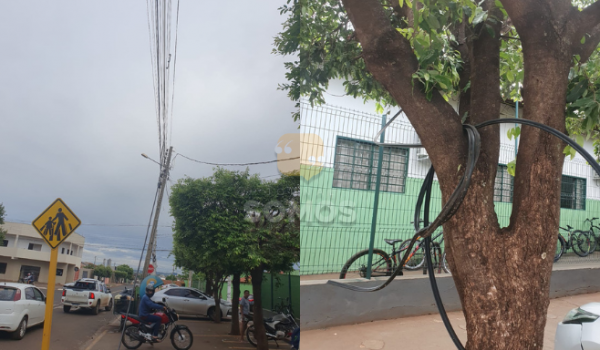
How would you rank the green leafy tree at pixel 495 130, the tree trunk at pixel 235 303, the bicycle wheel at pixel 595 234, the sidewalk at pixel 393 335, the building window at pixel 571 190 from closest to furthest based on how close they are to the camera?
the green leafy tree at pixel 495 130, the tree trunk at pixel 235 303, the sidewalk at pixel 393 335, the building window at pixel 571 190, the bicycle wheel at pixel 595 234

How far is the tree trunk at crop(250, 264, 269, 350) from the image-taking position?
6.67 ft

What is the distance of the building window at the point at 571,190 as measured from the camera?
635cm

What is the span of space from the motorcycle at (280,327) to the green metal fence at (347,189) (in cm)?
194

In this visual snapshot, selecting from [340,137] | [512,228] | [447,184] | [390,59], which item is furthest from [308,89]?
[512,228]

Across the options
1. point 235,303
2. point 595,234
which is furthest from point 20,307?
point 595,234

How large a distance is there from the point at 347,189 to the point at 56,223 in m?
3.14

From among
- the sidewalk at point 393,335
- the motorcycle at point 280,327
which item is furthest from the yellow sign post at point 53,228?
the sidewalk at point 393,335

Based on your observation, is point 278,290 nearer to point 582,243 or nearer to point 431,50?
point 431,50

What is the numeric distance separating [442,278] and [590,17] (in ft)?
11.0

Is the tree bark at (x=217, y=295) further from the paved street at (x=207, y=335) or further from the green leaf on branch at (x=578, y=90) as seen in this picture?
the green leaf on branch at (x=578, y=90)

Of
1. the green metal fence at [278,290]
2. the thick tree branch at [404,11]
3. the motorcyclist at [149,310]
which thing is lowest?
the motorcyclist at [149,310]

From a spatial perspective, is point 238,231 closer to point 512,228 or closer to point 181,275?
point 181,275

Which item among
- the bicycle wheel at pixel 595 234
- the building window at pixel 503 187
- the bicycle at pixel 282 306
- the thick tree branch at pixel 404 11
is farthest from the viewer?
the bicycle wheel at pixel 595 234

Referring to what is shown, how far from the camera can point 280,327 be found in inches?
83.6
